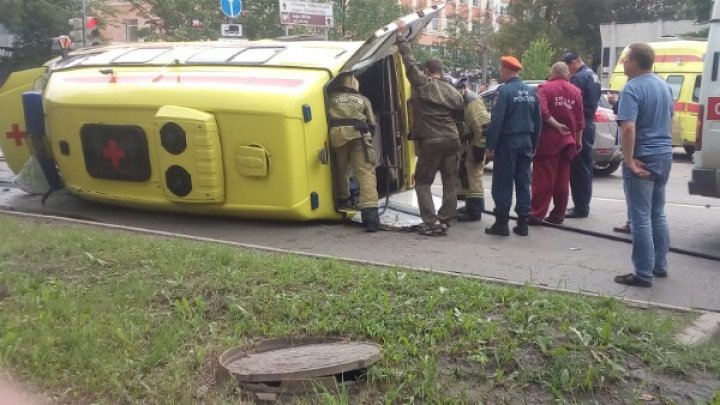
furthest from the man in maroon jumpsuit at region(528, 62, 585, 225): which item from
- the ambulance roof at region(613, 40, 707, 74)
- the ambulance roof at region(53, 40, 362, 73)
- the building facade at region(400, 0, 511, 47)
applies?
the building facade at region(400, 0, 511, 47)

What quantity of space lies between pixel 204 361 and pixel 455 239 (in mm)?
3899

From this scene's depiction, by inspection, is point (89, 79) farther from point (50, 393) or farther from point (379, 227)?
point (50, 393)

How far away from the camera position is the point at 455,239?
770 cm

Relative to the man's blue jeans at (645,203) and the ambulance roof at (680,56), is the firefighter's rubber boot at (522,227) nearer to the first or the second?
the man's blue jeans at (645,203)

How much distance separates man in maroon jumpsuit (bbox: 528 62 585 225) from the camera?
8258 mm

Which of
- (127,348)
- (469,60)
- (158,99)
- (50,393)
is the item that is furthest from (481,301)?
(469,60)

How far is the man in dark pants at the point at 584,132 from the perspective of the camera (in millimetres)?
8883

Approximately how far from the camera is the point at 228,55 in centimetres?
840

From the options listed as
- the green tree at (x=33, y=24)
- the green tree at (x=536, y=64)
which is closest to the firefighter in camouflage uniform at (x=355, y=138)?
the green tree at (x=536, y=64)

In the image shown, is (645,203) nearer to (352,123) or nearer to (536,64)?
(352,123)

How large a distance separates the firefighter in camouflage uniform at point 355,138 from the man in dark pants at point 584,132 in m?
2.55

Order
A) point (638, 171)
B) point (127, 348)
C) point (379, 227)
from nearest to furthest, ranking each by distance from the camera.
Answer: point (127, 348) → point (638, 171) → point (379, 227)

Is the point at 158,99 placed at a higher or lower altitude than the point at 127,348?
higher

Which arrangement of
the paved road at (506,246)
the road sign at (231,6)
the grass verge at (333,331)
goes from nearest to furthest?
the grass verge at (333,331) → the paved road at (506,246) → the road sign at (231,6)
